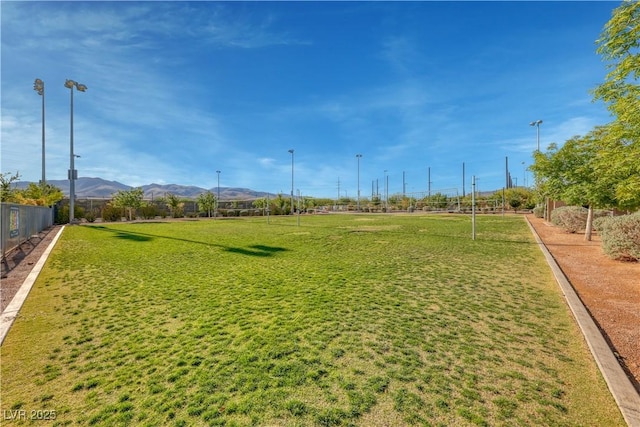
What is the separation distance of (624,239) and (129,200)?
32.7 metres

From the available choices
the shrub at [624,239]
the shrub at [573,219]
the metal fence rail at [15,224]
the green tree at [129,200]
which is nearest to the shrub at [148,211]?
the green tree at [129,200]

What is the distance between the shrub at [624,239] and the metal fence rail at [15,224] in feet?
54.7

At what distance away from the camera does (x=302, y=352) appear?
347cm

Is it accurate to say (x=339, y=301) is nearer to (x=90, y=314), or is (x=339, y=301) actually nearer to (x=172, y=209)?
(x=90, y=314)

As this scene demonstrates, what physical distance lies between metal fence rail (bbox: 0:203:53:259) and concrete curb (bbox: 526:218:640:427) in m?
12.5

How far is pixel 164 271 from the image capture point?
7445mm

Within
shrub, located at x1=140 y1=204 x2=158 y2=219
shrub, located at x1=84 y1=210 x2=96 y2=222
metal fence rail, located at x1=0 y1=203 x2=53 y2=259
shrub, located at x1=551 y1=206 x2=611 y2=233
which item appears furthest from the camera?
shrub, located at x1=140 y1=204 x2=158 y2=219

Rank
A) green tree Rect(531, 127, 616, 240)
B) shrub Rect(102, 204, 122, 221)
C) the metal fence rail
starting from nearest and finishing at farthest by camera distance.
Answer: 1. the metal fence rail
2. green tree Rect(531, 127, 616, 240)
3. shrub Rect(102, 204, 122, 221)

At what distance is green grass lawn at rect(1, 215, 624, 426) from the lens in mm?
2551

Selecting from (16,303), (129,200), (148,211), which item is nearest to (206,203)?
(148,211)

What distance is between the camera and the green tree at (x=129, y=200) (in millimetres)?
28422

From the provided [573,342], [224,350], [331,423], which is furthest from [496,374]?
[224,350]

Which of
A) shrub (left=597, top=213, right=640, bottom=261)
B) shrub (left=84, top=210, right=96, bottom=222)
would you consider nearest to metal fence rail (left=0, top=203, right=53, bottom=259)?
shrub (left=84, top=210, right=96, bottom=222)

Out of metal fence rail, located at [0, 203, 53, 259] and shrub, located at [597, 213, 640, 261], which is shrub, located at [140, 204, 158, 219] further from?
shrub, located at [597, 213, 640, 261]
